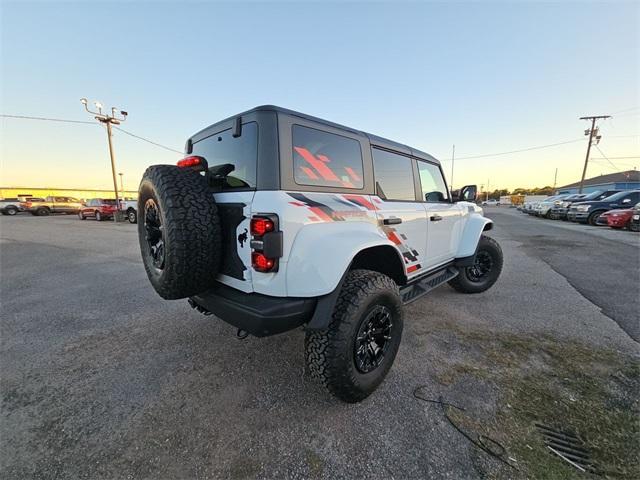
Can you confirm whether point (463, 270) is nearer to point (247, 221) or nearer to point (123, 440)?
point (247, 221)

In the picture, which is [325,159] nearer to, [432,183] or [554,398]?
[432,183]

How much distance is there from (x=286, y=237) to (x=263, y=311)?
0.47 metres

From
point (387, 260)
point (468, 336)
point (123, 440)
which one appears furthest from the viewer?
point (468, 336)

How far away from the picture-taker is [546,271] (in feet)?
17.5

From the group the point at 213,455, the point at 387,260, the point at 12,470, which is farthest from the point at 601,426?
the point at 12,470

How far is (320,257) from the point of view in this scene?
177 centimetres

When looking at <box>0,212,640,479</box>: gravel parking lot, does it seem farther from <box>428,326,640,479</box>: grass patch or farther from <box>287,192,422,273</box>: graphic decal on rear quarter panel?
<box>287,192,422,273</box>: graphic decal on rear quarter panel

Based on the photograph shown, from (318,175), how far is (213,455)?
6.14 feet

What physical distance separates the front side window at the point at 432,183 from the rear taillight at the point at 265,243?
223 cm

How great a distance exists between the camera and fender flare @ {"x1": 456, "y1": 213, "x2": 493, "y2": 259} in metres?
3.76

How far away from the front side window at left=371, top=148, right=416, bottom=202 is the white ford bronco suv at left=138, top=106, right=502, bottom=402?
0.13 m

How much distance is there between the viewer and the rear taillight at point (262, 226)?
1655 mm

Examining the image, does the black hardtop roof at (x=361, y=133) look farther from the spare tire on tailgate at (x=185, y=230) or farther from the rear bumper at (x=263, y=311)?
the rear bumper at (x=263, y=311)

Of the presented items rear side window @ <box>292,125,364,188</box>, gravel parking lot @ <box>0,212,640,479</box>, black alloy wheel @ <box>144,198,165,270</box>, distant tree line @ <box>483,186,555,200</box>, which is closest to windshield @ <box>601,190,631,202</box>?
gravel parking lot @ <box>0,212,640,479</box>
